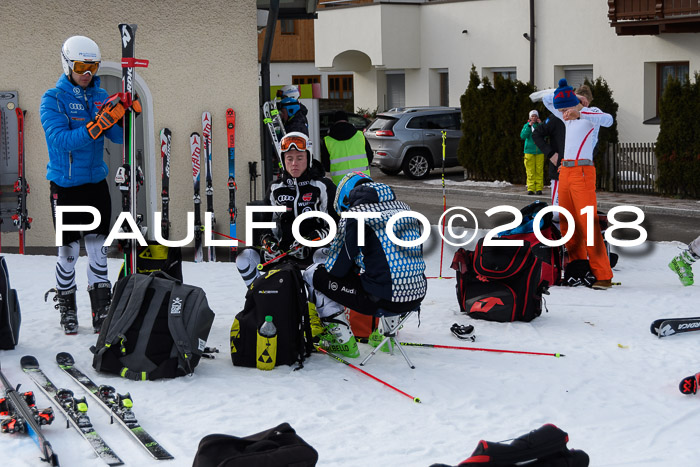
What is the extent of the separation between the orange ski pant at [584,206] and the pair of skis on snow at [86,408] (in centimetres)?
489

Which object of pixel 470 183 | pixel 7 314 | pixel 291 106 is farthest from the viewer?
pixel 470 183

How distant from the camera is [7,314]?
6.53m

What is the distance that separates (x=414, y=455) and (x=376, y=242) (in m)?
1.69

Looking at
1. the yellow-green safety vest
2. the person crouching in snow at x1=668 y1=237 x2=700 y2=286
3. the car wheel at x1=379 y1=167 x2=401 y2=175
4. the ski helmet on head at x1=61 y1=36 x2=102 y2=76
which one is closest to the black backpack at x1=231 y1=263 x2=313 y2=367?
the ski helmet on head at x1=61 y1=36 x2=102 y2=76

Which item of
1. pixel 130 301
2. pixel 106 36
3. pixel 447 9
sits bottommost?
pixel 130 301

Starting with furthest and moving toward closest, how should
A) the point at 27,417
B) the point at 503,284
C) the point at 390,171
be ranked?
the point at 390,171 < the point at 503,284 < the point at 27,417

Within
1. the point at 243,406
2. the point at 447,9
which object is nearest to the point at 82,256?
the point at 243,406

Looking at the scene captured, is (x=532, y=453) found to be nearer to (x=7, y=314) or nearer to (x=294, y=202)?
(x=294, y=202)

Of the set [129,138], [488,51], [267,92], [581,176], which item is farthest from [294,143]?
[488,51]

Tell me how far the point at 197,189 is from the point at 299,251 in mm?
4554

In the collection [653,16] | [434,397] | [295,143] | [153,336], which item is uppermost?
[653,16]

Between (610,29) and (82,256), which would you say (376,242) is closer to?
(82,256)

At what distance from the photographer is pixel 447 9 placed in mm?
25469

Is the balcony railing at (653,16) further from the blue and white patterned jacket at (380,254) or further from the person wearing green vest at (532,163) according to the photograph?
the blue and white patterned jacket at (380,254)
